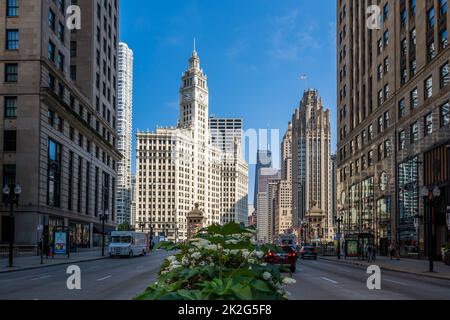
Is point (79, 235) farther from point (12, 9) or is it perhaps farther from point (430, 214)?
point (430, 214)

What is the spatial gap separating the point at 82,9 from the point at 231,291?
7842 cm

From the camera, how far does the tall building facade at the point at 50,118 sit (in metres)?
53.3

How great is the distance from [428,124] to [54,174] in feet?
130

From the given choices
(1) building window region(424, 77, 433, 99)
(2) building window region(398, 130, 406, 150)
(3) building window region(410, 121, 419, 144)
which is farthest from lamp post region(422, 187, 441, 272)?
(2) building window region(398, 130, 406, 150)

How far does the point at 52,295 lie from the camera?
54.8 feet

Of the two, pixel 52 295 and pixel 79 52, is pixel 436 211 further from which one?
pixel 79 52

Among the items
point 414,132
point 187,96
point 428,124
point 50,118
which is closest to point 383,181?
point 414,132

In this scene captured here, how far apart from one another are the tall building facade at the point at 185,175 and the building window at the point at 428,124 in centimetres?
10930

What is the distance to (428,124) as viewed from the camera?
46.4 m

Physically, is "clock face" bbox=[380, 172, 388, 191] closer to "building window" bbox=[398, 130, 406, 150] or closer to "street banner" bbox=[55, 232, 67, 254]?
"building window" bbox=[398, 130, 406, 150]

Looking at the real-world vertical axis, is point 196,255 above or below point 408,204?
below

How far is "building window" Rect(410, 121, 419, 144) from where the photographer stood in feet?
161

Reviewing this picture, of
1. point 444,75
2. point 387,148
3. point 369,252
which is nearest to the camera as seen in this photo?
point 444,75

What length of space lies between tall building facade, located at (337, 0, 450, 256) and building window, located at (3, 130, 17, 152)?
35.7 meters
